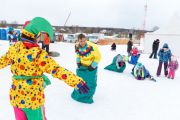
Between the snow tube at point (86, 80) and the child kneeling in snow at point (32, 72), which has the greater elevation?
the child kneeling in snow at point (32, 72)

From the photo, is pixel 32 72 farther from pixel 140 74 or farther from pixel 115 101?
pixel 140 74

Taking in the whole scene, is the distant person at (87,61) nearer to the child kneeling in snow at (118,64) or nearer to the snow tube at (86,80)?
the snow tube at (86,80)

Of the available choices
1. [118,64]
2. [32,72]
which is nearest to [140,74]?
[118,64]

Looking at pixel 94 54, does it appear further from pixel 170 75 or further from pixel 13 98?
pixel 170 75

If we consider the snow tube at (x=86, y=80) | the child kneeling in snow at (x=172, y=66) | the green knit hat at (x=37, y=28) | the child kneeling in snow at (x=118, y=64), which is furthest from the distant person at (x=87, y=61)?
the child kneeling in snow at (x=172, y=66)

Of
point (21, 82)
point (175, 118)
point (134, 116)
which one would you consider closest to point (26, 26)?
point (21, 82)

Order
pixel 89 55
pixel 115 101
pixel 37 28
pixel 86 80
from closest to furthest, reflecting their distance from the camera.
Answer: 1. pixel 37 28
2. pixel 89 55
3. pixel 86 80
4. pixel 115 101

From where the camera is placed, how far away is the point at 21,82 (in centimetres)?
279

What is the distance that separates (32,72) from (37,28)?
44 centimetres

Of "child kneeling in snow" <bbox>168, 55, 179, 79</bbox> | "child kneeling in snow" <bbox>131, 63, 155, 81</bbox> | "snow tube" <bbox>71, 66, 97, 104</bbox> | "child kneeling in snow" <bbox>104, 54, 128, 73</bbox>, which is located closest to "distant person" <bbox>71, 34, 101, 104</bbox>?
"snow tube" <bbox>71, 66, 97, 104</bbox>

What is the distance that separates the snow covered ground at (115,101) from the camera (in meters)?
5.43

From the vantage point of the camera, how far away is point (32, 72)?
2748mm

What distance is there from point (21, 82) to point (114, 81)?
655 centimetres

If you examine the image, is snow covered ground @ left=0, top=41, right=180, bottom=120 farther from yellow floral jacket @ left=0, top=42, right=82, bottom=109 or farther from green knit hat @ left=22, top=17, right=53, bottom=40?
green knit hat @ left=22, top=17, right=53, bottom=40
